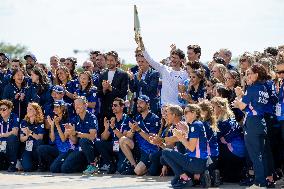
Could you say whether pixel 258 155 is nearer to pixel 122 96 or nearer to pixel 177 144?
pixel 177 144

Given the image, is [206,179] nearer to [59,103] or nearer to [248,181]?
[248,181]

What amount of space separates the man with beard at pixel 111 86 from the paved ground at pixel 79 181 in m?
1.70

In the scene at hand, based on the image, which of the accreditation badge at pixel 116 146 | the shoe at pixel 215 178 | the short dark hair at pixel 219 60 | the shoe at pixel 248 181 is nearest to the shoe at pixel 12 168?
the accreditation badge at pixel 116 146

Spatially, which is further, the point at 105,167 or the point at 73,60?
the point at 73,60

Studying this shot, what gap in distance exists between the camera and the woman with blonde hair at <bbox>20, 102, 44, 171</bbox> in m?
12.8

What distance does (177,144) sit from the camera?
10562mm

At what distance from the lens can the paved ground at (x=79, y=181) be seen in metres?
10.0

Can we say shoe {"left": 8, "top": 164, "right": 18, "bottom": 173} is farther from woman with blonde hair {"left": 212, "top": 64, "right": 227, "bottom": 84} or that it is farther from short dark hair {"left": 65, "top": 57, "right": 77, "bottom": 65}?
woman with blonde hair {"left": 212, "top": 64, "right": 227, "bottom": 84}

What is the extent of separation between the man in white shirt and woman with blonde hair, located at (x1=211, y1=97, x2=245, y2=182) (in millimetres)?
1870

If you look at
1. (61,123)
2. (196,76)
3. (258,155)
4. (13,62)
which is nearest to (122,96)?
(61,123)

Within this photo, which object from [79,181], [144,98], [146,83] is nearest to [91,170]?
[79,181]

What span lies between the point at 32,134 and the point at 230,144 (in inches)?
179

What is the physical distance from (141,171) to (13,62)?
A: 15.9ft

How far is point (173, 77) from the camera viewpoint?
1195 centimetres
